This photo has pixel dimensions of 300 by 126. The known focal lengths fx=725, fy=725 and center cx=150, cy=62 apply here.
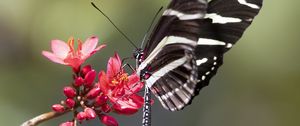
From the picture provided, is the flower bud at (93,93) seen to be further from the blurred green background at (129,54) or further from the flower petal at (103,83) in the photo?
the blurred green background at (129,54)

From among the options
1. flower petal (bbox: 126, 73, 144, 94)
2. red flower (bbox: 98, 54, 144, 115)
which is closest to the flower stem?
red flower (bbox: 98, 54, 144, 115)

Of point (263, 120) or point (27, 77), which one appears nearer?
point (27, 77)

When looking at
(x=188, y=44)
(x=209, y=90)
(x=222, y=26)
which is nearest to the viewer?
(x=188, y=44)

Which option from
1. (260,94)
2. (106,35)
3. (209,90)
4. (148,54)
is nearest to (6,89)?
(106,35)

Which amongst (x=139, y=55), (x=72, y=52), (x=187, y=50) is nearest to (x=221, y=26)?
(x=187, y=50)

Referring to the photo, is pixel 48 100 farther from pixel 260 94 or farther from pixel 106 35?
pixel 260 94

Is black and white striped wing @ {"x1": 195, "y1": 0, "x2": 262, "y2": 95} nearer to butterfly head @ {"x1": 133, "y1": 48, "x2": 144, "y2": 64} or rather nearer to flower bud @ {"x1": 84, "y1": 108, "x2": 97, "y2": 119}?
butterfly head @ {"x1": 133, "y1": 48, "x2": 144, "y2": 64}

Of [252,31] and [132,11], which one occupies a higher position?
[132,11]
